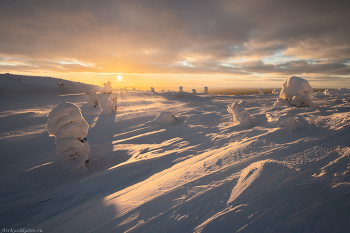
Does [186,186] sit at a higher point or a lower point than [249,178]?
lower

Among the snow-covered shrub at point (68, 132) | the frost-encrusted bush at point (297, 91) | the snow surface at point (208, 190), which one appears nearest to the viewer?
the snow surface at point (208, 190)

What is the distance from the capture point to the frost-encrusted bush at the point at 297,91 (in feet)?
42.9

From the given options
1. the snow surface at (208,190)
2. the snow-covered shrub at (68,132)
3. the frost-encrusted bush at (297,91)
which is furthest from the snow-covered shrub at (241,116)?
the snow-covered shrub at (68,132)

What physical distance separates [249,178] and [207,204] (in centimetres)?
109

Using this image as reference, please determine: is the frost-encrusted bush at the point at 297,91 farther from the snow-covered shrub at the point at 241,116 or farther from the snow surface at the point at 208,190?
the snow surface at the point at 208,190

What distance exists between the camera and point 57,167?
5875 mm

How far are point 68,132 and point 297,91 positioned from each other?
17604 millimetres

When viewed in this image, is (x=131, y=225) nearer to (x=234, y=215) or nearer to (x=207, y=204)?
(x=207, y=204)

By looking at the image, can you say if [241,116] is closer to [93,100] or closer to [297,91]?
[297,91]

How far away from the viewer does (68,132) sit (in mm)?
6012

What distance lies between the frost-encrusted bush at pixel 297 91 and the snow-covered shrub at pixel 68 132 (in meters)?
16.9

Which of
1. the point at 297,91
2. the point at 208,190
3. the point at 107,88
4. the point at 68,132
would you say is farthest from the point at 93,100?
the point at 297,91

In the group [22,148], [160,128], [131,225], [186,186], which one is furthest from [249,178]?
[22,148]

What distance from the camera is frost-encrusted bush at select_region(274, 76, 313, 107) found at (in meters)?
13.1
